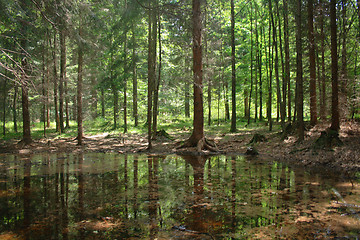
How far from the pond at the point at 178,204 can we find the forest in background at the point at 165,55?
3355mm

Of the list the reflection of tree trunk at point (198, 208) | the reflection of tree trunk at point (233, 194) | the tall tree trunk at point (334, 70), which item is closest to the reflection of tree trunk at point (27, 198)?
the reflection of tree trunk at point (198, 208)

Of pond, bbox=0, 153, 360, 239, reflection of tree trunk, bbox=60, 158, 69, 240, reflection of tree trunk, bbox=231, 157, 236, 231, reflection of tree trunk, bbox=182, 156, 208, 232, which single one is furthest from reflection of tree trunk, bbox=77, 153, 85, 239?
reflection of tree trunk, bbox=231, 157, 236, 231

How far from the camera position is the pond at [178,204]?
376 cm

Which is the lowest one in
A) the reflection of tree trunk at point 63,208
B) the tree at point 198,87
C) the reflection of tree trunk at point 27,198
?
the reflection of tree trunk at point 63,208

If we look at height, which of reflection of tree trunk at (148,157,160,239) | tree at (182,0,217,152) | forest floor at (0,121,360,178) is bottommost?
reflection of tree trunk at (148,157,160,239)

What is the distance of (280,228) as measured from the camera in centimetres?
384

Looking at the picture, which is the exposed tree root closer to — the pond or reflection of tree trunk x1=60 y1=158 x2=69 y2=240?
the pond

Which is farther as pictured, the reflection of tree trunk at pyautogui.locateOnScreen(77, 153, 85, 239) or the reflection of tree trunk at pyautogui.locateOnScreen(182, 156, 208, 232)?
the reflection of tree trunk at pyautogui.locateOnScreen(77, 153, 85, 239)

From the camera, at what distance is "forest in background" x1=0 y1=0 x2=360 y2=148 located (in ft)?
32.2

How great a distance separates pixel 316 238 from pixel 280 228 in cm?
53

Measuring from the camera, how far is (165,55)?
25.1m

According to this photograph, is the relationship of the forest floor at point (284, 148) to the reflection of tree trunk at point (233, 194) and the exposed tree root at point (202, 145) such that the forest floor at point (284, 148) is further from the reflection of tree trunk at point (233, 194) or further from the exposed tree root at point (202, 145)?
the reflection of tree trunk at point (233, 194)

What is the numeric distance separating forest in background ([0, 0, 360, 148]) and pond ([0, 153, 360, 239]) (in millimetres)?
3355

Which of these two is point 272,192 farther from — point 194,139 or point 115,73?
point 115,73
